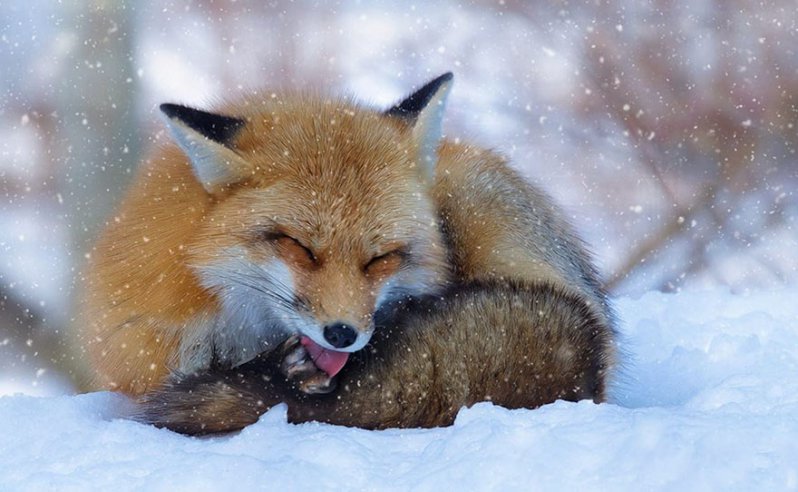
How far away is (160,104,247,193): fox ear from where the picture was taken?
216cm

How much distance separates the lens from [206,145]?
7.17 feet

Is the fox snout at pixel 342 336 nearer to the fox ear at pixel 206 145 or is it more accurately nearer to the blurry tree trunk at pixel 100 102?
the fox ear at pixel 206 145

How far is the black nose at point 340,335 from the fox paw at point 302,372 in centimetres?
6

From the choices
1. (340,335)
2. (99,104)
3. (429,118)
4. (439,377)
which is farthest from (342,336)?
(99,104)

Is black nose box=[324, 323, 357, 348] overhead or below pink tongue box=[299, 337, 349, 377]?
overhead

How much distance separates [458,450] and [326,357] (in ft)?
1.90

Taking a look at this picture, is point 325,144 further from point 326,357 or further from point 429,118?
point 326,357

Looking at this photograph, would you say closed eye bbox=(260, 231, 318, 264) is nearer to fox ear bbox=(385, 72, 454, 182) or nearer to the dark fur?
the dark fur

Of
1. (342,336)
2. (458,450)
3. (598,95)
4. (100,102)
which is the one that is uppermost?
(598,95)

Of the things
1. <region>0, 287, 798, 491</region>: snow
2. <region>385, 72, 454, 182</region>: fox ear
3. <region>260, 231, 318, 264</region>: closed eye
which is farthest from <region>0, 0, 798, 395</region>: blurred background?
<region>0, 287, 798, 491</region>: snow

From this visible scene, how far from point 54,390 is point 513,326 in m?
3.64

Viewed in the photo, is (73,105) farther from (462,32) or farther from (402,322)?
(402,322)

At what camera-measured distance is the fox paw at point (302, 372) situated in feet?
6.07

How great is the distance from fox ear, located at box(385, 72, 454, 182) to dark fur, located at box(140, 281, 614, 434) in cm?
67
